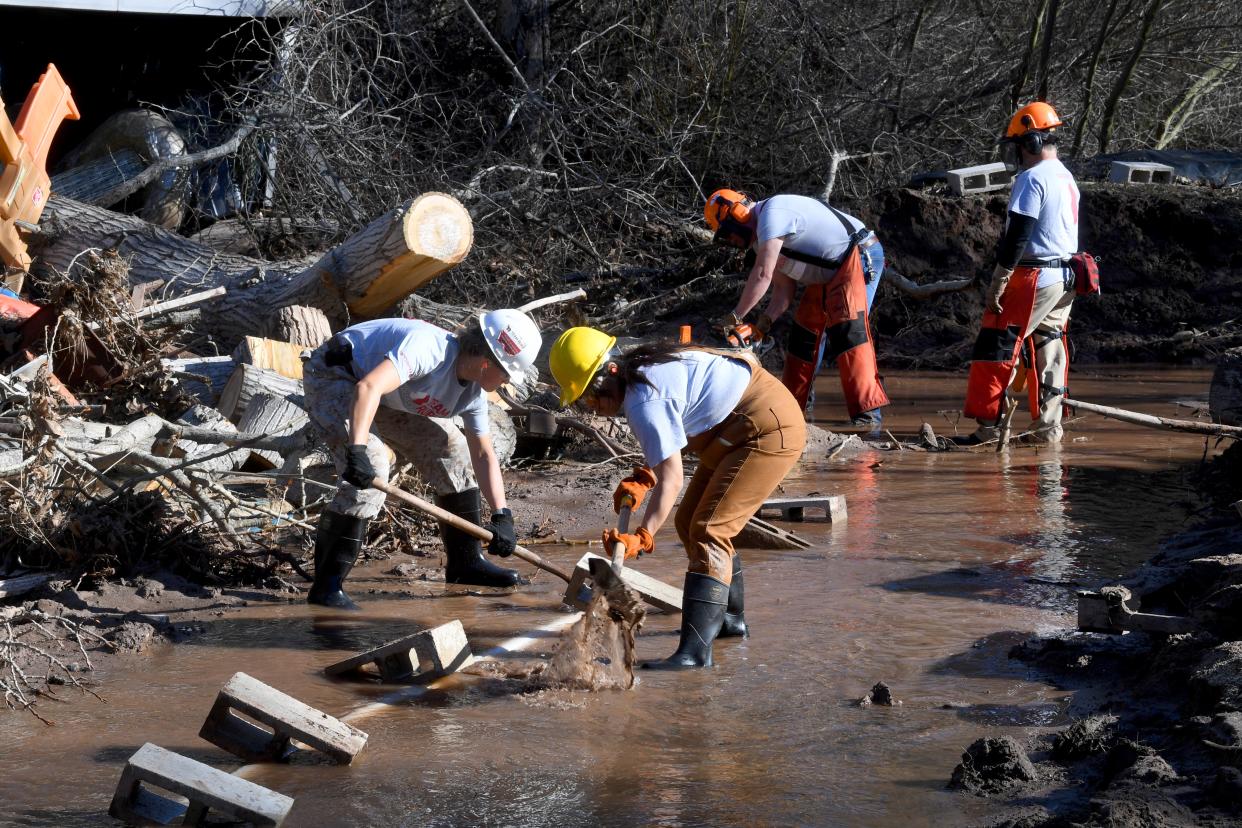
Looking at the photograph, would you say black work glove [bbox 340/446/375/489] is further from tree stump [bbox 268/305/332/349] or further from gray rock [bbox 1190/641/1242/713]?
tree stump [bbox 268/305/332/349]

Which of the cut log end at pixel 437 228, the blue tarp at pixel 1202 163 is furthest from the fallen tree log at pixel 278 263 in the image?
the blue tarp at pixel 1202 163

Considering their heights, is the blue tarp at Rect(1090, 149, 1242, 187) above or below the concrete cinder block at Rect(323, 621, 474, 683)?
above

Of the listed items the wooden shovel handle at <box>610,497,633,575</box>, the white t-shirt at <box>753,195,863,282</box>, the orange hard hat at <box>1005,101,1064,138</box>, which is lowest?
the wooden shovel handle at <box>610,497,633,575</box>

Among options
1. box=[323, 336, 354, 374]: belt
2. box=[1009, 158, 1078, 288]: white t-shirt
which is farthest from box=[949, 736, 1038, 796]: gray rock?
box=[1009, 158, 1078, 288]: white t-shirt

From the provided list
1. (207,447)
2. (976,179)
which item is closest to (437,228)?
(207,447)

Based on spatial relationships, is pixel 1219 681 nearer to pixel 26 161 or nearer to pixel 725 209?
pixel 725 209

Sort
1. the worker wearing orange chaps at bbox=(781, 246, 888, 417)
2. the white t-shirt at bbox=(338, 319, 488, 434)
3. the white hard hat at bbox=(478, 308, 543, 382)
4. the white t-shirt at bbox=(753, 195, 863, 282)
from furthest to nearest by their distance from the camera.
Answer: the worker wearing orange chaps at bbox=(781, 246, 888, 417)
the white t-shirt at bbox=(753, 195, 863, 282)
the white t-shirt at bbox=(338, 319, 488, 434)
the white hard hat at bbox=(478, 308, 543, 382)

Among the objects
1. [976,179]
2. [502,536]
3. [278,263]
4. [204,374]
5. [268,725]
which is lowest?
[268,725]

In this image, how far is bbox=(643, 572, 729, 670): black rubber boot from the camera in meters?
4.50

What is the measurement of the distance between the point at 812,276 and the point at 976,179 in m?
5.74

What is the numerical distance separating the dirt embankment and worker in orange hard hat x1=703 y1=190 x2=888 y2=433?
14.9ft

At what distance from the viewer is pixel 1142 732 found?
12.0 ft

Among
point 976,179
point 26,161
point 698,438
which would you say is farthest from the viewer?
point 976,179

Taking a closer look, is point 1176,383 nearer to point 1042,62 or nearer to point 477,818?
point 1042,62
